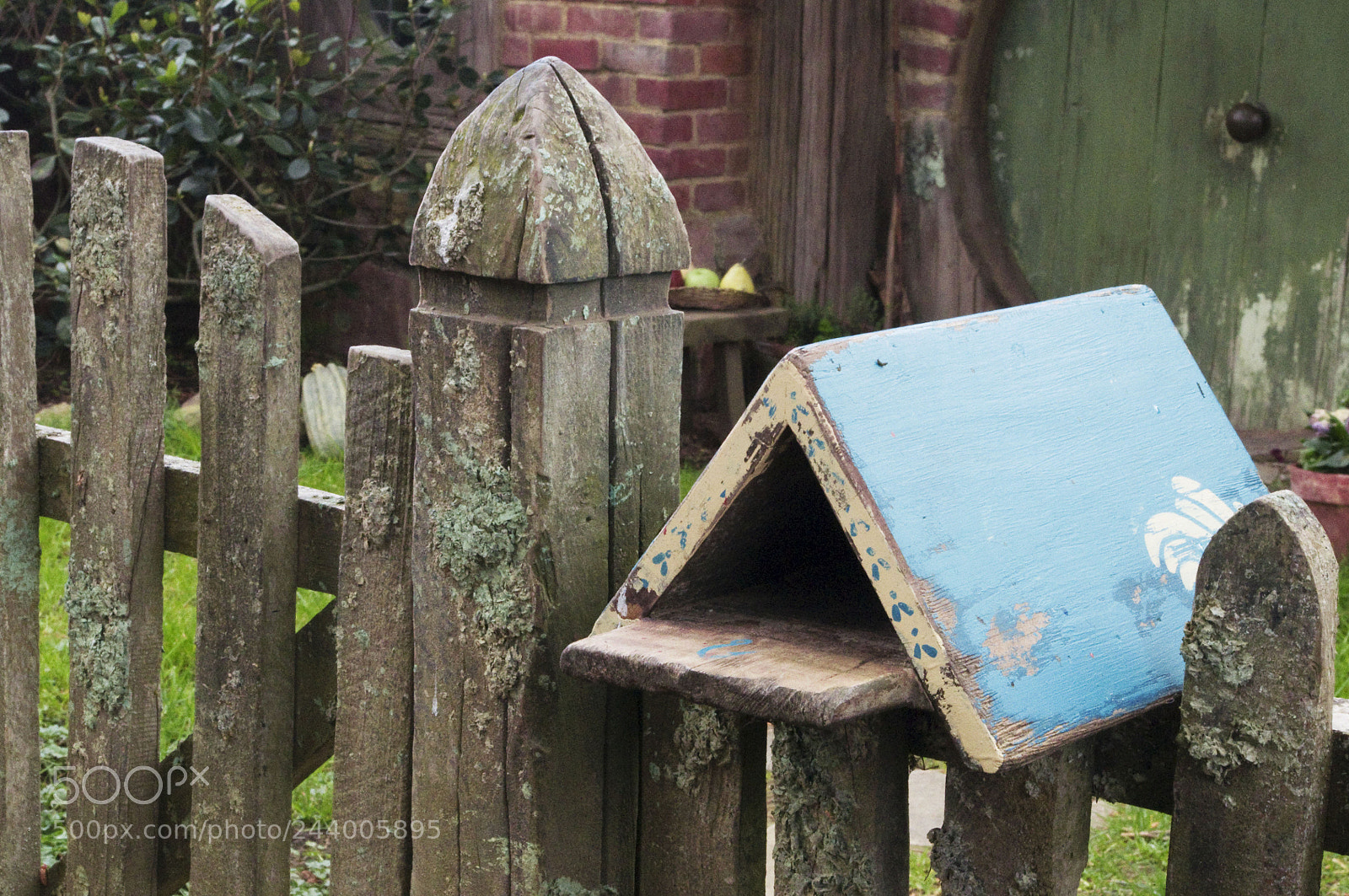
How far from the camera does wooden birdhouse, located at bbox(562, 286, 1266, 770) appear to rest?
1080mm

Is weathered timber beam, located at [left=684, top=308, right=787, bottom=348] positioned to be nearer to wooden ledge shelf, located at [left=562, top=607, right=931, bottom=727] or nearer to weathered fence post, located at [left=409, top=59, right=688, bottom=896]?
weathered fence post, located at [left=409, top=59, right=688, bottom=896]

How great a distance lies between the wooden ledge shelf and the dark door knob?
10.6 feet

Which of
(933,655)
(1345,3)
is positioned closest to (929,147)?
(1345,3)

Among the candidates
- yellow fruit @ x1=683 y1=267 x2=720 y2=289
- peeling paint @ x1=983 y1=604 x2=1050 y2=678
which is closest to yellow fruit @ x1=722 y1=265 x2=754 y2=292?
yellow fruit @ x1=683 y1=267 x2=720 y2=289

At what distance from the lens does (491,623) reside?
1.39 metres

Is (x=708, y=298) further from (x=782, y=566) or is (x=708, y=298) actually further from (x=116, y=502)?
(x=782, y=566)

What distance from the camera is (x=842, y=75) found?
4840 mm

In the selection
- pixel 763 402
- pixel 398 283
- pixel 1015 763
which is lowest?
pixel 398 283

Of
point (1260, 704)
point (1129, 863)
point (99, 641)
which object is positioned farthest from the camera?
point (1129, 863)

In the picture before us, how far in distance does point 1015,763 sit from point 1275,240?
3433 millimetres

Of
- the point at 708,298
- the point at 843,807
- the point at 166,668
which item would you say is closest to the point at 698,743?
the point at 843,807

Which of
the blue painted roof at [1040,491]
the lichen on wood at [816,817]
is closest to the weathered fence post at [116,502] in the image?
the lichen on wood at [816,817]

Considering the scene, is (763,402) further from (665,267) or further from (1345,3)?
(1345,3)

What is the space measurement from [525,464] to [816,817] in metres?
0.43
